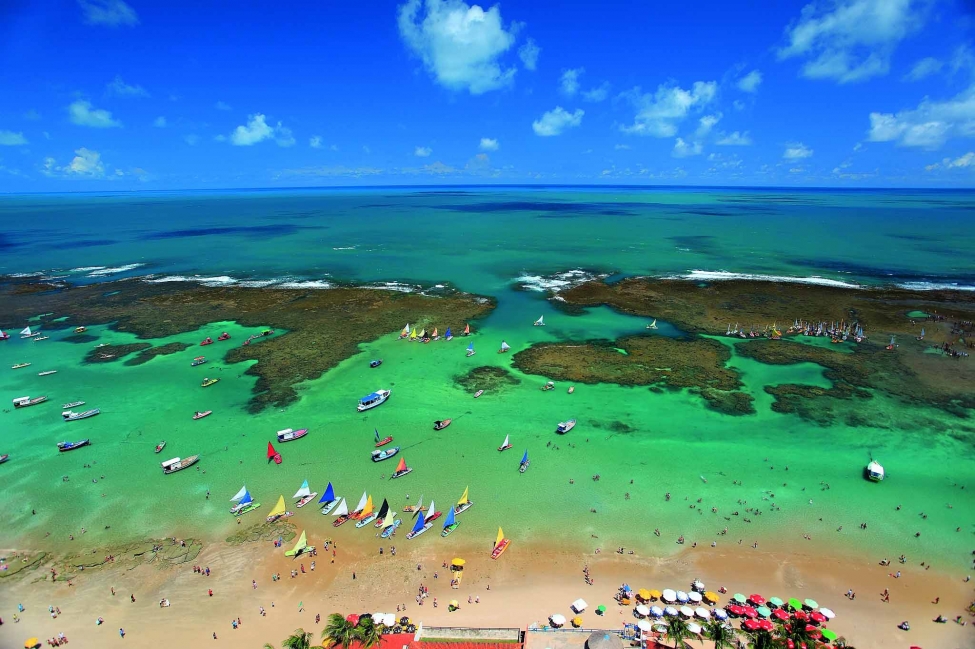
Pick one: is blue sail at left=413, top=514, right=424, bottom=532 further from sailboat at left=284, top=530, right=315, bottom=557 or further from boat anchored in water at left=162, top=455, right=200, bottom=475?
boat anchored in water at left=162, top=455, right=200, bottom=475

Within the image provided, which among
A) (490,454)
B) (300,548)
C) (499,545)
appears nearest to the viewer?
(300,548)

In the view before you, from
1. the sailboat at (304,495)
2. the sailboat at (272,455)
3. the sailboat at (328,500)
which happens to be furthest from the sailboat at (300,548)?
the sailboat at (272,455)

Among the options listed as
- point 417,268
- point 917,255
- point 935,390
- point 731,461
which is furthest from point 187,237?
point 917,255

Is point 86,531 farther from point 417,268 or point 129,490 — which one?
point 417,268

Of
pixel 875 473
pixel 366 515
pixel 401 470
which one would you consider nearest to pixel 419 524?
pixel 366 515

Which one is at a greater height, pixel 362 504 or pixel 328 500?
pixel 362 504

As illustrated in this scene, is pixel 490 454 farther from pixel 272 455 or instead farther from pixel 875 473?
pixel 875 473

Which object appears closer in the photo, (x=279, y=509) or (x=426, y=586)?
(x=426, y=586)

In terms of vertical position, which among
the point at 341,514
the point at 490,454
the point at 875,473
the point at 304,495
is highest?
the point at 875,473
